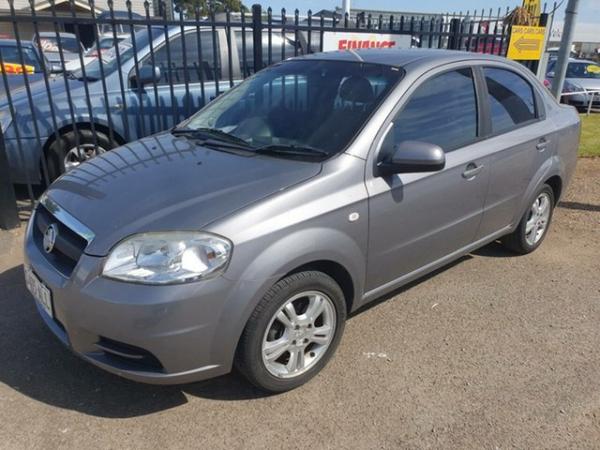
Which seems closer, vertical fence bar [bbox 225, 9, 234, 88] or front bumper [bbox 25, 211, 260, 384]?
front bumper [bbox 25, 211, 260, 384]

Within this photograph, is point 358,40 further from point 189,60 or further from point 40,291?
point 40,291

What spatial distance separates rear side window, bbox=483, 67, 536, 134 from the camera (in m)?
3.67

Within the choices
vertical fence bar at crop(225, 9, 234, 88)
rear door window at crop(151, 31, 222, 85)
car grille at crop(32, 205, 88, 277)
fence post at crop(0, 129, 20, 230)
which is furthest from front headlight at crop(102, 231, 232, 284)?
rear door window at crop(151, 31, 222, 85)

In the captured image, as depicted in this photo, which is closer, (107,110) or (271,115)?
(271,115)

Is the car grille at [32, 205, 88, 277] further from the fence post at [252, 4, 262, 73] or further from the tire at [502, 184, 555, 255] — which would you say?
the fence post at [252, 4, 262, 73]

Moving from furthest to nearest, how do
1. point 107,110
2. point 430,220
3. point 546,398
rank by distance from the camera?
1. point 107,110
2. point 430,220
3. point 546,398

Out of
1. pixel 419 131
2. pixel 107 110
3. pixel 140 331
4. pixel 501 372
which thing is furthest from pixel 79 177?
pixel 501 372

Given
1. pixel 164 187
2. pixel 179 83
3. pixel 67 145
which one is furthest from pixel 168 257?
pixel 179 83

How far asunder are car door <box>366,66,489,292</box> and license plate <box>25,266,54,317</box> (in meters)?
1.68

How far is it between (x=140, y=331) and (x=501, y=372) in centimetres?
202

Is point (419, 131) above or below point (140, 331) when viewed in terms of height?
above

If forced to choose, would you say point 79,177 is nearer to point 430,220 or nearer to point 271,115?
point 271,115

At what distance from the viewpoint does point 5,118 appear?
5.17 m

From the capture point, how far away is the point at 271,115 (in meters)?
3.24
